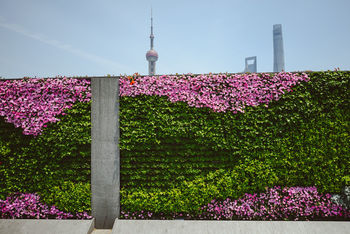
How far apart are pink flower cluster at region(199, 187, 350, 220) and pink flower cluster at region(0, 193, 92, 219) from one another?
3.63m

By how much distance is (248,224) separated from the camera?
4457mm

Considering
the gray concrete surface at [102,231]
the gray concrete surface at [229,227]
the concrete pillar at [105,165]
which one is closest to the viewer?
the gray concrete surface at [229,227]

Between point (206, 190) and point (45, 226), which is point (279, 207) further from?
point (45, 226)

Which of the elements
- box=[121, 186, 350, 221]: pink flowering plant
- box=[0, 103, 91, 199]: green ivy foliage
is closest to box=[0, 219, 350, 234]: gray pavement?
box=[121, 186, 350, 221]: pink flowering plant

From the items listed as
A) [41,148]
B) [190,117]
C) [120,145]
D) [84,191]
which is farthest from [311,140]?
[41,148]

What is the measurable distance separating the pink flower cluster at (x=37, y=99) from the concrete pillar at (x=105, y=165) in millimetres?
709

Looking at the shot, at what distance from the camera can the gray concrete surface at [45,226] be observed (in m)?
4.37

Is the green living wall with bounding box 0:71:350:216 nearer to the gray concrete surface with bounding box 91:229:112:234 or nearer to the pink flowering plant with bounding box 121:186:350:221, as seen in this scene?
the pink flowering plant with bounding box 121:186:350:221

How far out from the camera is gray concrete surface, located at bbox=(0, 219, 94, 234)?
4367 mm

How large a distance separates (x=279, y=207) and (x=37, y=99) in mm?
7099

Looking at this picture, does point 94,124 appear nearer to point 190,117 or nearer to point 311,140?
point 190,117

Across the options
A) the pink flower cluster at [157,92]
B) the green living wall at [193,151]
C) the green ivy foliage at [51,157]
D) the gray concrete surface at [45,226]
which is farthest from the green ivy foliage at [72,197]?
the pink flower cluster at [157,92]

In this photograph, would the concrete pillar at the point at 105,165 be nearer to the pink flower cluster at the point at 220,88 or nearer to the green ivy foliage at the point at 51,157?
the green ivy foliage at the point at 51,157

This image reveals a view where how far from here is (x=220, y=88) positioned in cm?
488
